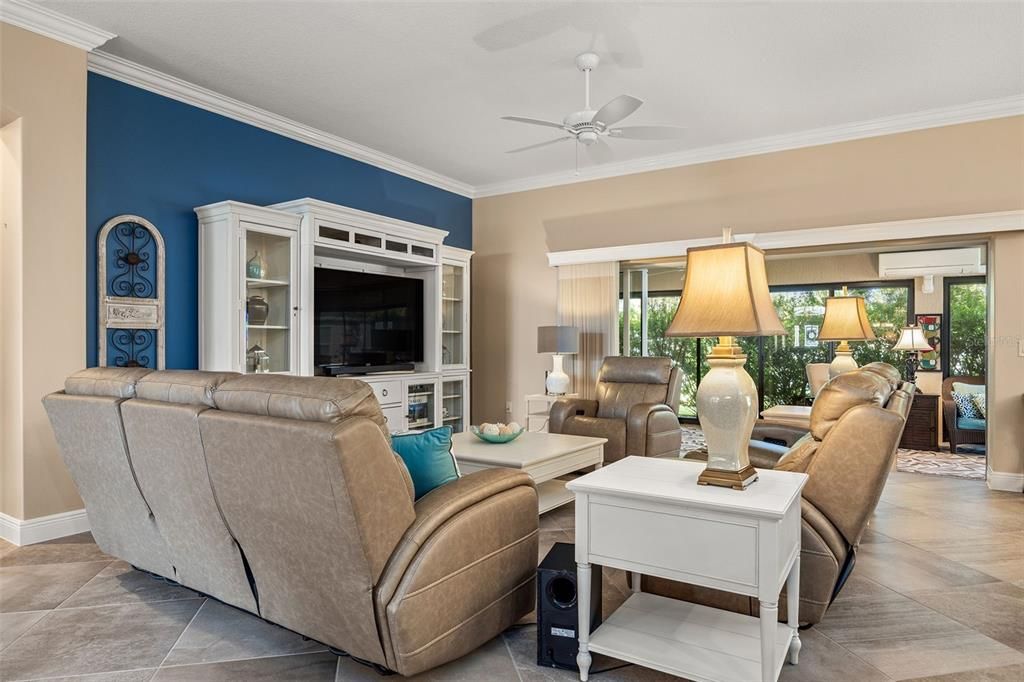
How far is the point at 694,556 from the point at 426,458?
3.16 feet

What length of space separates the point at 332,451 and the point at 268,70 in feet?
11.0

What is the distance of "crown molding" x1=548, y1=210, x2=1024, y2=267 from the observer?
460cm

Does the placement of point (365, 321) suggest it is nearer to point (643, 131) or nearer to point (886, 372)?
point (643, 131)

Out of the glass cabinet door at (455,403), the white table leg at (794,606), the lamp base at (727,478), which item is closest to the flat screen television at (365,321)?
the glass cabinet door at (455,403)

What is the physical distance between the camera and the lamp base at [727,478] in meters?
1.94

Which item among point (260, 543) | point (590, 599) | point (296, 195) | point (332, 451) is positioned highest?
point (296, 195)

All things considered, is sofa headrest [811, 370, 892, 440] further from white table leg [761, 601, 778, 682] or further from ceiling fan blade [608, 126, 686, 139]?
ceiling fan blade [608, 126, 686, 139]

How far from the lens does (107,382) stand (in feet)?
8.20

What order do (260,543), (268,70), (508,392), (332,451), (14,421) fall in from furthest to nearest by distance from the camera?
(508,392)
(268,70)
(14,421)
(260,543)
(332,451)

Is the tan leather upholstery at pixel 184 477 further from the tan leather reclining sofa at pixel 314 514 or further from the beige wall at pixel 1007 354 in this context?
the beige wall at pixel 1007 354

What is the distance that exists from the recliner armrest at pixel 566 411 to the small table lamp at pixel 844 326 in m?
1.83

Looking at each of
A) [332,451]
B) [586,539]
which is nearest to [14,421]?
[332,451]

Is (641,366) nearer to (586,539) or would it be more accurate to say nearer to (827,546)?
(827,546)

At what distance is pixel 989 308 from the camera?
4.81m
